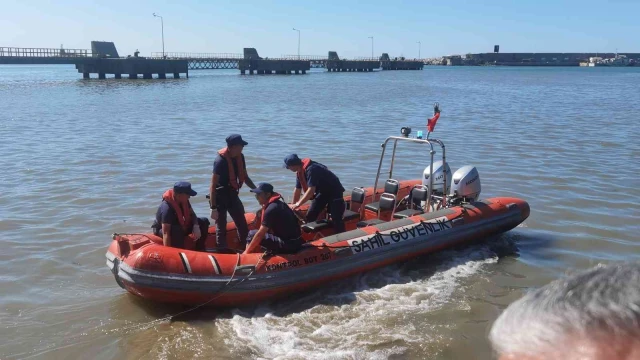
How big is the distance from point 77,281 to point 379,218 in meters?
4.21

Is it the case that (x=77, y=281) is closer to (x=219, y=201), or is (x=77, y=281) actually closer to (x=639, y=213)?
(x=219, y=201)

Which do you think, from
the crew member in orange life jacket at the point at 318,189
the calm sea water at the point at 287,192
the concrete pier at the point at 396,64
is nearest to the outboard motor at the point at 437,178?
the calm sea water at the point at 287,192

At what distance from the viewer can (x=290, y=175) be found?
13.1 m

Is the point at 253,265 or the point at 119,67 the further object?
the point at 119,67

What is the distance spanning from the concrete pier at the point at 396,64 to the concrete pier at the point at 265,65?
25.0m

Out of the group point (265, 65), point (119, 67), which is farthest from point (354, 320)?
point (265, 65)

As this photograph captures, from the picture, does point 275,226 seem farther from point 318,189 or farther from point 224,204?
point 318,189

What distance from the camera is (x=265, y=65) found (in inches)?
3000

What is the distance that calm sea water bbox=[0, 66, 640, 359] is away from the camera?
5723 mm

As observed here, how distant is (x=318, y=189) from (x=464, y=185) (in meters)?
2.41

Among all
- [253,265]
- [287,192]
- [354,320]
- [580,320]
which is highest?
[580,320]

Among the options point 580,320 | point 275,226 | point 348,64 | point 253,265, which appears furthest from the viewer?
point 348,64

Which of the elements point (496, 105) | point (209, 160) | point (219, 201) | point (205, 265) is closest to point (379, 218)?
point (219, 201)

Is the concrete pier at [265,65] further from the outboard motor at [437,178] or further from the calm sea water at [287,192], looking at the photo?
the outboard motor at [437,178]
